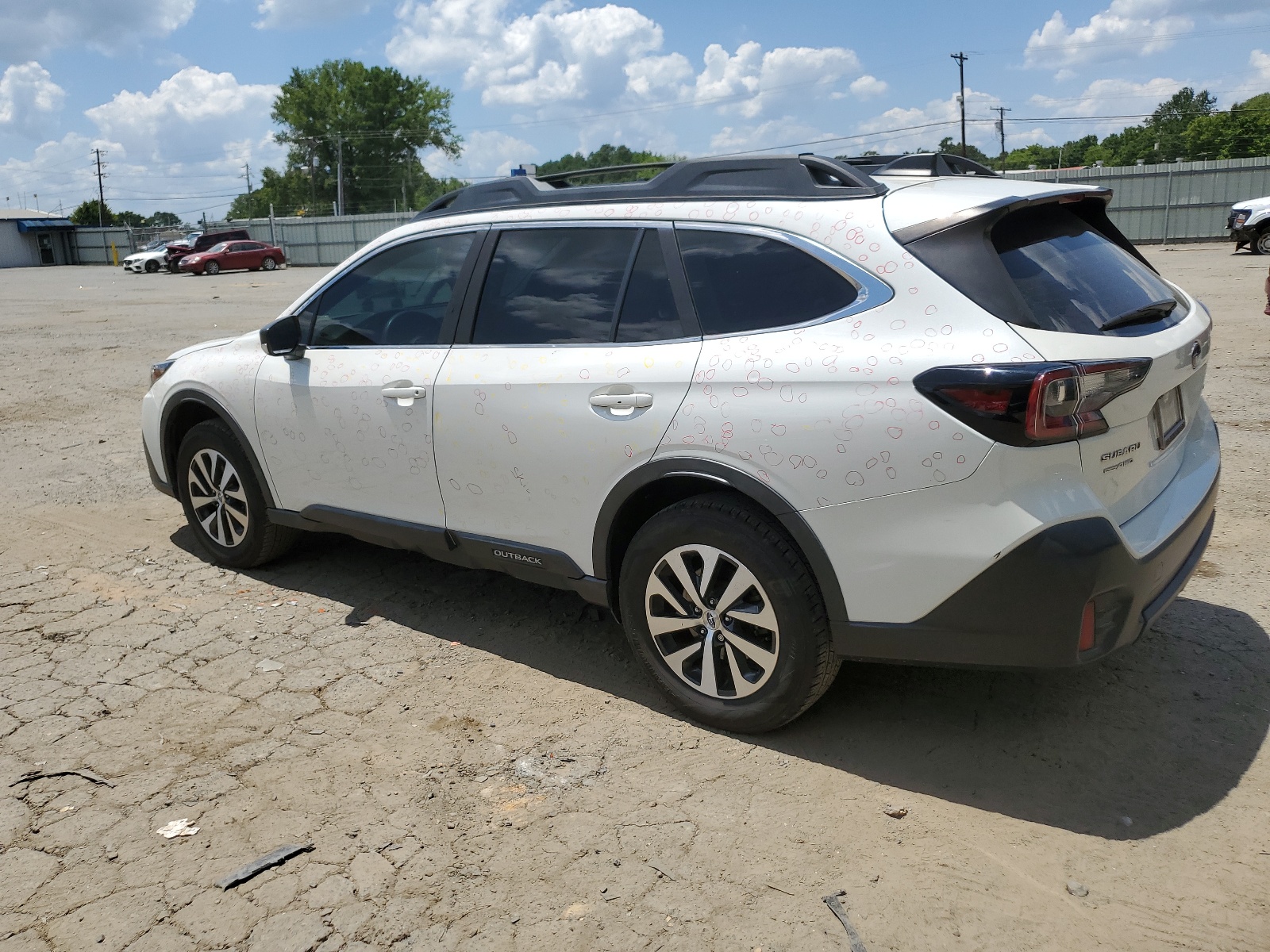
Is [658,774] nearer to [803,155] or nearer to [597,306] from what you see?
[597,306]

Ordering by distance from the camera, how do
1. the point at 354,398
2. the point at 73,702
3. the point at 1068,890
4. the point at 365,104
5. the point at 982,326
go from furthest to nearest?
the point at 365,104 < the point at 354,398 < the point at 73,702 < the point at 982,326 < the point at 1068,890

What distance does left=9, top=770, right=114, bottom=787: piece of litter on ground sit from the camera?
135 inches

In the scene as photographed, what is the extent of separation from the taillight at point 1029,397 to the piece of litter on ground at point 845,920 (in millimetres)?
1292

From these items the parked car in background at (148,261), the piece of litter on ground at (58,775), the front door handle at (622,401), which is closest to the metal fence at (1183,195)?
the front door handle at (622,401)

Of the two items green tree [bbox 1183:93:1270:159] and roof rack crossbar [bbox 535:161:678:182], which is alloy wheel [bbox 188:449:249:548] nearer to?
roof rack crossbar [bbox 535:161:678:182]

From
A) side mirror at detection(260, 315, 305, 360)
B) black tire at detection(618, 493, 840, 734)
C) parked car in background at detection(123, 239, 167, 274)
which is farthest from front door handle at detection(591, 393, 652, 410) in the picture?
parked car in background at detection(123, 239, 167, 274)

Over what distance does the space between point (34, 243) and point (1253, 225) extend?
66.5 meters

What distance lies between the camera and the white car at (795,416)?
9.35ft

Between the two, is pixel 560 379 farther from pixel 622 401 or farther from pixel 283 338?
pixel 283 338

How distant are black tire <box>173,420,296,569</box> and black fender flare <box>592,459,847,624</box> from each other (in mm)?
2321

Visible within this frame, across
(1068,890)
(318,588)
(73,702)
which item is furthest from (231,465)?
(1068,890)

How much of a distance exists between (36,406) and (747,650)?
30.2 ft

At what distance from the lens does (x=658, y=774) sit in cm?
333

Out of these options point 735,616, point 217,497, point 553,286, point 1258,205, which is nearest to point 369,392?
point 553,286
